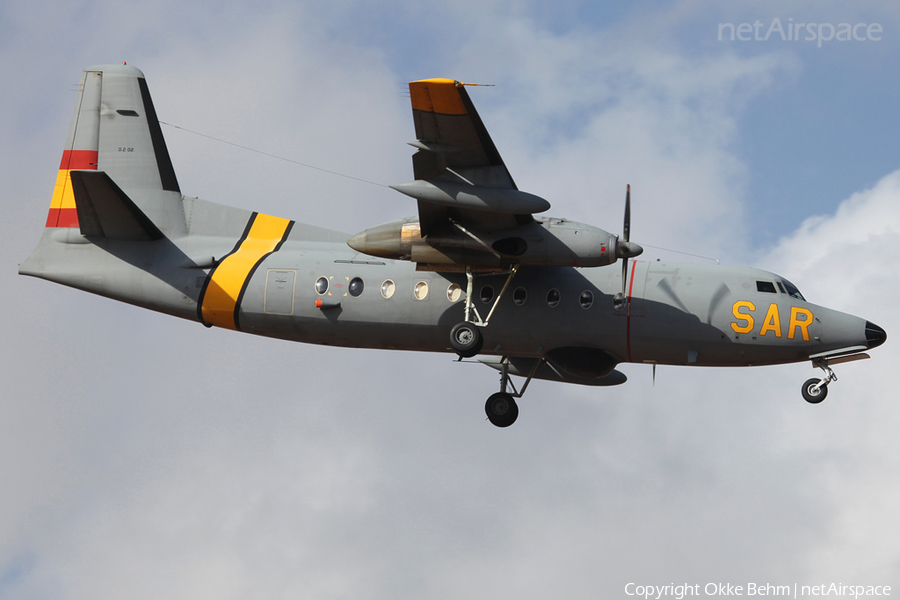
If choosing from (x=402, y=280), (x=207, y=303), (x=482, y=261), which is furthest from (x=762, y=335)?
(x=207, y=303)

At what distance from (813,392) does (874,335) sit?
1.68m

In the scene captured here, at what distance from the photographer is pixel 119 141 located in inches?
1038

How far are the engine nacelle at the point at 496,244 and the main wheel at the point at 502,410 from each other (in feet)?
14.3

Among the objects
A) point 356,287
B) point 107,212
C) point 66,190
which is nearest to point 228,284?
point 356,287

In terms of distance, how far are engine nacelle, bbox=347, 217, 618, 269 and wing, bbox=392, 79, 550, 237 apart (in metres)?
0.99

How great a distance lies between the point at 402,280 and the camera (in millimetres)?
23031

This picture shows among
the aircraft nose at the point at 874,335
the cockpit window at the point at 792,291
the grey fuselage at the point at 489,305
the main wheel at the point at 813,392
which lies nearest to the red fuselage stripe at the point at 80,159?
the grey fuselage at the point at 489,305

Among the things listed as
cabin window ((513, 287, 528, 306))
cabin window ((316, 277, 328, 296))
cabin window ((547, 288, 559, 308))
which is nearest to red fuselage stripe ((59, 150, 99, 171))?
cabin window ((316, 277, 328, 296))

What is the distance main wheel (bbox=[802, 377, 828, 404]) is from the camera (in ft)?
72.7

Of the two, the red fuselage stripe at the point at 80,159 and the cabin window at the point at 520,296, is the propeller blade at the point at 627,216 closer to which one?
the cabin window at the point at 520,296

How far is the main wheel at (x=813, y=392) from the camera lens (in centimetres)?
2217

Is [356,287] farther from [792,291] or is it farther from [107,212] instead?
[792,291]

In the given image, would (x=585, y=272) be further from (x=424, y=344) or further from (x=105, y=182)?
(x=105, y=182)

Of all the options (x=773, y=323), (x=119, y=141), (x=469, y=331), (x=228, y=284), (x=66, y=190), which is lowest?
(x=469, y=331)
